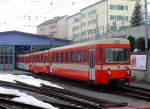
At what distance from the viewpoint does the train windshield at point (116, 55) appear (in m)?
21.8

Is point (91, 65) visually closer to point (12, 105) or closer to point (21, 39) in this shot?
point (12, 105)

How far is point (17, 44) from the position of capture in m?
64.0

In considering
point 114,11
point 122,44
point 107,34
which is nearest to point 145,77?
point 122,44

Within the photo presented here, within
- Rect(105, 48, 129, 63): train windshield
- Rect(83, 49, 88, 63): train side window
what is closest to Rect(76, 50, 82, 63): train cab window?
Rect(83, 49, 88, 63): train side window

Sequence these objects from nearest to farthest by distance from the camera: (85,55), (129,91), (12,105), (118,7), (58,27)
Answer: (12,105) → (129,91) → (85,55) → (118,7) → (58,27)

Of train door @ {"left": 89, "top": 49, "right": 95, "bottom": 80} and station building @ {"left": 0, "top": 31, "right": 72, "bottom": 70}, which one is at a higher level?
station building @ {"left": 0, "top": 31, "right": 72, "bottom": 70}

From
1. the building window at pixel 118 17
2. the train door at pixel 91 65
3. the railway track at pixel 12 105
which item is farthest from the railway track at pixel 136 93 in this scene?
the building window at pixel 118 17

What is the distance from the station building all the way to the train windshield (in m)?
40.3

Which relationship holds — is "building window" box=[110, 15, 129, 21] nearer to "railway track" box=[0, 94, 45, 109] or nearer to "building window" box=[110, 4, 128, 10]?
"building window" box=[110, 4, 128, 10]

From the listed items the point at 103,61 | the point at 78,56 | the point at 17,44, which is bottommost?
the point at 103,61

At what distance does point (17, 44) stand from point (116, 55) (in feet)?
142

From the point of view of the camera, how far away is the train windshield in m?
21.8

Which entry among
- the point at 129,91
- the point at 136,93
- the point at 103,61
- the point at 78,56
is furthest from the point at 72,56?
the point at 136,93

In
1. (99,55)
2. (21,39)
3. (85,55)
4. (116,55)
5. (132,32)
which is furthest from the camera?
(21,39)
